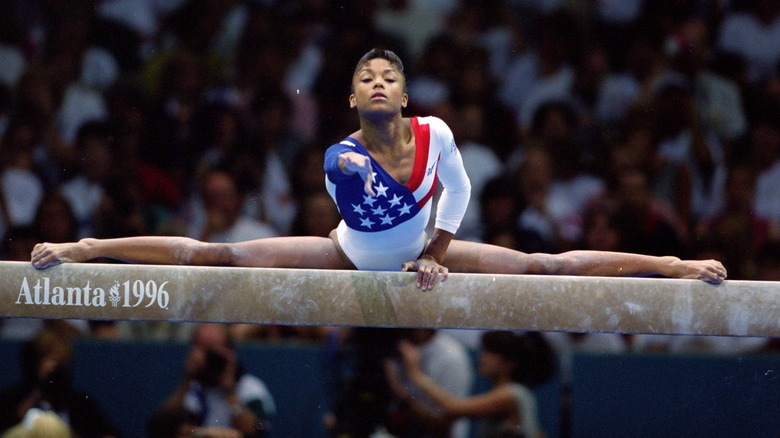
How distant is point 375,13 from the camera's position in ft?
25.1

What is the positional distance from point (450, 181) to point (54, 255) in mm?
1728

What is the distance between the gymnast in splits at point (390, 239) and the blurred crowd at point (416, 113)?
1.58m

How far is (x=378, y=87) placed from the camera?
4.04 meters

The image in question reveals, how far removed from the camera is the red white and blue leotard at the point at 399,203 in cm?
411

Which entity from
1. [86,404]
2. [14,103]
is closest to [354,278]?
[86,404]

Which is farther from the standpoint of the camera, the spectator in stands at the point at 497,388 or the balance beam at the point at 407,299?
the spectator in stands at the point at 497,388

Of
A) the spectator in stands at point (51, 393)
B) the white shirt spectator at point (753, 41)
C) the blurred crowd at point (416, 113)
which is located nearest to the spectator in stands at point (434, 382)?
the blurred crowd at point (416, 113)

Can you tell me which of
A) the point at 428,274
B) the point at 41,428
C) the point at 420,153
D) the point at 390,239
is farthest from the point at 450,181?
the point at 41,428

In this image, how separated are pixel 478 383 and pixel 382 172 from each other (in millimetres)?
2110

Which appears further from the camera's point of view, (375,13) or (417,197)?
(375,13)

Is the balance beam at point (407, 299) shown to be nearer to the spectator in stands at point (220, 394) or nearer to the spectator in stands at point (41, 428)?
the spectator in stands at point (41, 428)

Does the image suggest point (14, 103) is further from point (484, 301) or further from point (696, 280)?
point (696, 280)

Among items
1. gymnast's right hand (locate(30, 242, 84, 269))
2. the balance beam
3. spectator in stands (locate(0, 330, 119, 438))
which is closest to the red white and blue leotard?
the balance beam

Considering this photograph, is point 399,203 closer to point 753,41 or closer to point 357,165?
point 357,165
